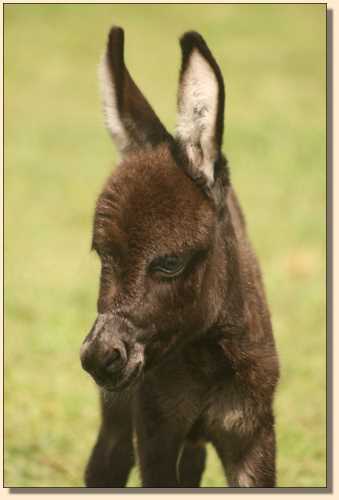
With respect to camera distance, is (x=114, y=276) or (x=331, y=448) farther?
(x=331, y=448)

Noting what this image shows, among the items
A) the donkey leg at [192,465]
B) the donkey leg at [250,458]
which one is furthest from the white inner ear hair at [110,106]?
the donkey leg at [192,465]

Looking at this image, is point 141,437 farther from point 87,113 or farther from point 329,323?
point 87,113

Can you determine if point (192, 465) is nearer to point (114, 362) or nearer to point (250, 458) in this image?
point (250, 458)

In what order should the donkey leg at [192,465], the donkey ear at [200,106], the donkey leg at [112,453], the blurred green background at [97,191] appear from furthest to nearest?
the blurred green background at [97,191]
the donkey leg at [112,453]
the donkey leg at [192,465]
the donkey ear at [200,106]

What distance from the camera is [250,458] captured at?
5180mm

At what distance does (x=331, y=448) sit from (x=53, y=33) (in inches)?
582

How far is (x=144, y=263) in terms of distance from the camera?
4.62 meters

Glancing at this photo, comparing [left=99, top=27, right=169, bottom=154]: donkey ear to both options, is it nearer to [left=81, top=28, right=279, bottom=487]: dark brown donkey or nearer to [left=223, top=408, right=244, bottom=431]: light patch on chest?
[left=81, top=28, right=279, bottom=487]: dark brown donkey

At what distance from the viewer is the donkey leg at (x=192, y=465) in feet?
19.4

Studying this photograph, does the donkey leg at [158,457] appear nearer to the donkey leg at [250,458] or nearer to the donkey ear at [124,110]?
the donkey leg at [250,458]

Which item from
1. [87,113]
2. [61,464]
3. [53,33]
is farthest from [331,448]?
[53,33]

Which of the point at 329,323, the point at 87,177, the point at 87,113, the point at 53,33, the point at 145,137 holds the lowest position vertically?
the point at 329,323

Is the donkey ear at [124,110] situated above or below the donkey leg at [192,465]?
above

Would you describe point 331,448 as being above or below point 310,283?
below
